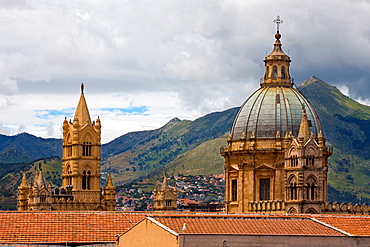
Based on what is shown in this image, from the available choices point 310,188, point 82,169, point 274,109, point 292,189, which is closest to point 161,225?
point 310,188

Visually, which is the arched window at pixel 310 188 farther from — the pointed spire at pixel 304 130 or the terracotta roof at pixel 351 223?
the terracotta roof at pixel 351 223

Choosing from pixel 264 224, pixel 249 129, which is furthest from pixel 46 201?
→ pixel 264 224

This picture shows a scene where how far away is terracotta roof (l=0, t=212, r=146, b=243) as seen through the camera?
247ft

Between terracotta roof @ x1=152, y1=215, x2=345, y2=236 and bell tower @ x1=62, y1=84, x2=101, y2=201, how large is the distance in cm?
8883

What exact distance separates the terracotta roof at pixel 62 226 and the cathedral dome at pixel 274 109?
2284cm

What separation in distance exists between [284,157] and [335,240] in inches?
1380

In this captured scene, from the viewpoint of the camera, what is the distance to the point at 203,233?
5931 centimetres

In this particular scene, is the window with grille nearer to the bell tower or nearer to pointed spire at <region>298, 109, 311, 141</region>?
pointed spire at <region>298, 109, 311, 141</region>

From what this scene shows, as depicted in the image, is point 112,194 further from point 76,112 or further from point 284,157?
point 284,157

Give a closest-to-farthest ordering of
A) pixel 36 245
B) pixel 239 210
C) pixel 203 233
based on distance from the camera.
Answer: pixel 203 233, pixel 36 245, pixel 239 210

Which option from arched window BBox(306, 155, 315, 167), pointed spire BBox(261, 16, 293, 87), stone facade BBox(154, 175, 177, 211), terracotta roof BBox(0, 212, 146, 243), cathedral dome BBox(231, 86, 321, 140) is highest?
pointed spire BBox(261, 16, 293, 87)

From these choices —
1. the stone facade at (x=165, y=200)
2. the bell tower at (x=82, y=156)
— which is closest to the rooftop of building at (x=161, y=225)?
the stone facade at (x=165, y=200)

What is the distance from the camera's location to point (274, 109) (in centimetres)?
10238

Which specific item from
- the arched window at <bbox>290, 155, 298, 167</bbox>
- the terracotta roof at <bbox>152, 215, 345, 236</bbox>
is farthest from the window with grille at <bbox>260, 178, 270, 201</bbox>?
the terracotta roof at <bbox>152, 215, 345, 236</bbox>
